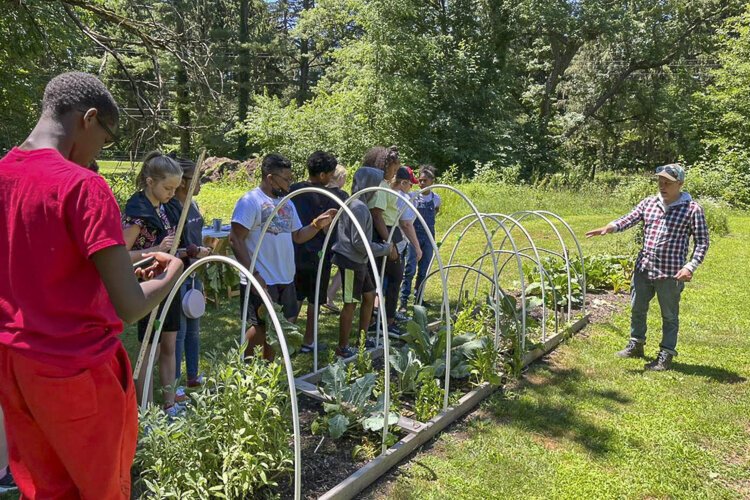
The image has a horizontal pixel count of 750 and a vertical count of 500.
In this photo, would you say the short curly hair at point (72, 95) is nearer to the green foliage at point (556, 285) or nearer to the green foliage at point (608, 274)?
the green foliage at point (556, 285)

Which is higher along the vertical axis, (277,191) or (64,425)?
(277,191)

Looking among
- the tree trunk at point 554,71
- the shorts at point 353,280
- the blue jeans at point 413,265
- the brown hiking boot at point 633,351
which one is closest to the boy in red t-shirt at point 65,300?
the shorts at point 353,280

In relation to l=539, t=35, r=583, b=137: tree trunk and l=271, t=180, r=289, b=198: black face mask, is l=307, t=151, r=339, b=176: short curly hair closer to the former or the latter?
l=271, t=180, r=289, b=198: black face mask

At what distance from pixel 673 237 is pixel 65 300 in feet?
15.1

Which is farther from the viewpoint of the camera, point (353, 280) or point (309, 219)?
point (309, 219)

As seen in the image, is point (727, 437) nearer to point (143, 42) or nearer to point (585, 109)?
point (143, 42)

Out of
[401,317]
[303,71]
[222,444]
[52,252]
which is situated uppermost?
[303,71]

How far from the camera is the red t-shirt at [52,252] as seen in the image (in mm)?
1482

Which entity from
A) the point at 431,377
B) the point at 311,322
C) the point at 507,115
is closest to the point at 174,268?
the point at 431,377

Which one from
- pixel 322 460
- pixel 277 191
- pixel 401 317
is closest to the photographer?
pixel 322 460

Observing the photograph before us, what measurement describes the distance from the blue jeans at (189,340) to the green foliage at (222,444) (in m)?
0.71

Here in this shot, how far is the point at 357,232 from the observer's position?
4594 millimetres

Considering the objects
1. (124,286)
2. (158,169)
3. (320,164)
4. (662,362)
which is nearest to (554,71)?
(662,362)

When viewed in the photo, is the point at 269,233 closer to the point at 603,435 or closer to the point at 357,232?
the point at 357,232
